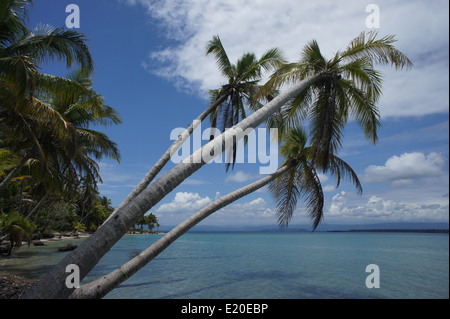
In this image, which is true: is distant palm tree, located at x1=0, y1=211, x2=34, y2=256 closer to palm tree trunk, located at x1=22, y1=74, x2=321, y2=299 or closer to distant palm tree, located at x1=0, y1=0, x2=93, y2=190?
distant palm tree, located at x1=0, y1=0, x2=93, y2=190

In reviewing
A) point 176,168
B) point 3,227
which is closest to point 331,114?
point 176,168

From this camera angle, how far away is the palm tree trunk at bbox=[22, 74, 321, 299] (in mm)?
3035

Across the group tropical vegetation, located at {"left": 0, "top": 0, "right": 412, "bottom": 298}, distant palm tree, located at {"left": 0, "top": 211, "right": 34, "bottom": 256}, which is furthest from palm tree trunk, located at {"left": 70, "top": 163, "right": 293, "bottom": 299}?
distant palm tree, located at {"left": 0, "top": 211, "right": 34, "bottom": 256}

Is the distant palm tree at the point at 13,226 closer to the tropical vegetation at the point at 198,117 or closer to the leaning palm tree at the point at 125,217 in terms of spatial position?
the tropical vegetation at the point at 198,117

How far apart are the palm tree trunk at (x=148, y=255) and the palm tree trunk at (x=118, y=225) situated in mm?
788

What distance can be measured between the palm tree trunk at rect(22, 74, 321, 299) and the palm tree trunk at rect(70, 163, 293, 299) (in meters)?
0.79

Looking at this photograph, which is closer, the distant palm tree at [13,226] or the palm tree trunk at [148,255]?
the palm tree trunk at [148,255]

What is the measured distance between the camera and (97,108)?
8.17 metres

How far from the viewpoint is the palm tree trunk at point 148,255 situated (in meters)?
3.90

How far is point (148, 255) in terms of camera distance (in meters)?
4.69


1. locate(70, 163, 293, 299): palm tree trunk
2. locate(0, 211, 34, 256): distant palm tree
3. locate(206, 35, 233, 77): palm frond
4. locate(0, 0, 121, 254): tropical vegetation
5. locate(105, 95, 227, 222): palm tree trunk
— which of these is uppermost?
locate(206, 35, 233, 77): palm frond

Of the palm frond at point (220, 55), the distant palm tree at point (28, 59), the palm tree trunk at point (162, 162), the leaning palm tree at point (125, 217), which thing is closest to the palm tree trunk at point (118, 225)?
the leaning palm tree at point (125, 217)
